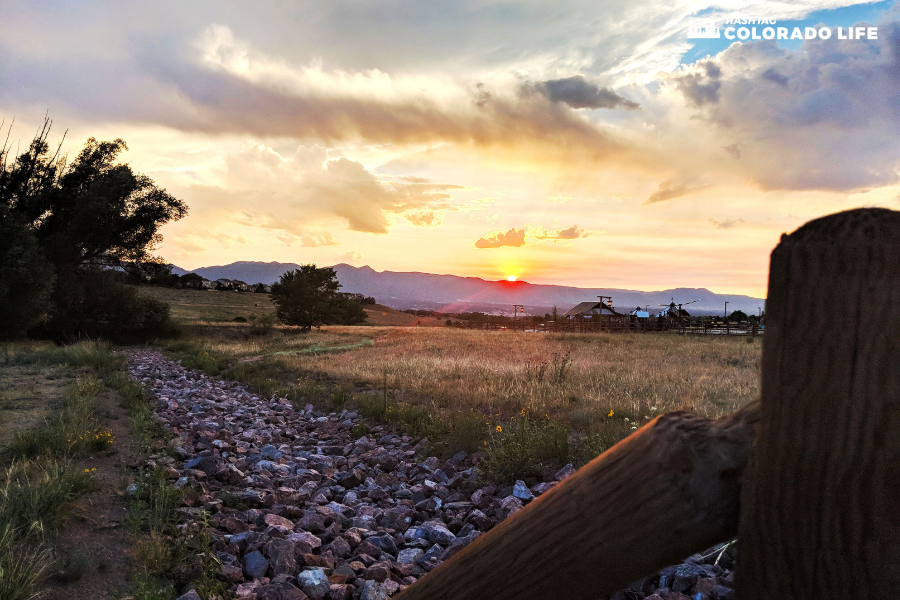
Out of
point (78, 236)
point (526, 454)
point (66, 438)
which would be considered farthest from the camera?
point (78, 236)

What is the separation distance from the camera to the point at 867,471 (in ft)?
2.18

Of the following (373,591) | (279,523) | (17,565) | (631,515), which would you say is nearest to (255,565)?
(279,523)

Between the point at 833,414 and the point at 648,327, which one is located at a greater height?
the point at 833,414

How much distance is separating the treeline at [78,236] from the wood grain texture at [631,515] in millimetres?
33759

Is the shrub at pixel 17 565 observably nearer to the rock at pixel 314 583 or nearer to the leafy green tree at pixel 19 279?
the rock at pixel 314 583

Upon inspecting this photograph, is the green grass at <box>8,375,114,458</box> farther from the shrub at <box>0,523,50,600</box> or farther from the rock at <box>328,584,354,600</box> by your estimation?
the rock at <box>328,584,354,600</box>

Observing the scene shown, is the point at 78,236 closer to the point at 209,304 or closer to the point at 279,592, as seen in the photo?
the point at 279,592

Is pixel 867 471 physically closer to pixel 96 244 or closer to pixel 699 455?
pixel 699 455

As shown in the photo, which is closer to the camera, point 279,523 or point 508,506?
point 279,523

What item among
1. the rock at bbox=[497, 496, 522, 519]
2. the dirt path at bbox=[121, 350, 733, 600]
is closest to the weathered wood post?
the dirt path at bbox=[121, 350, 733, 600]

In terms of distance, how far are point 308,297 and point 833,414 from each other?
48.1m

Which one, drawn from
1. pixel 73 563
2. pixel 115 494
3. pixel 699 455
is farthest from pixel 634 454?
pixel 115 494

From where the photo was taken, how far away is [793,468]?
72 centimetres

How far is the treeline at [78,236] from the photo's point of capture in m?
26.6
